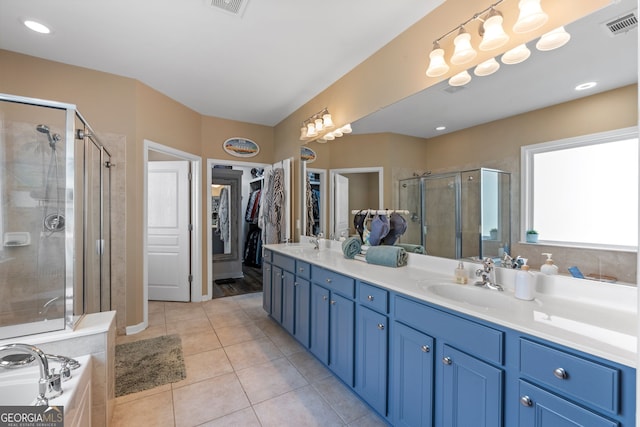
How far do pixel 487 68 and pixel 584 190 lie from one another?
2.75 feet

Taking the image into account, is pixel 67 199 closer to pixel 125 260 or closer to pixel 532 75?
pixel 125 260

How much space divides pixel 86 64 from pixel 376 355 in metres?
3.69

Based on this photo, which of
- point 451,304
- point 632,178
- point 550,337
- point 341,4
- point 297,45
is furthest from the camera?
point 297,45

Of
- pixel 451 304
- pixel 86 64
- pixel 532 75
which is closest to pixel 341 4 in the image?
pixel 532 75

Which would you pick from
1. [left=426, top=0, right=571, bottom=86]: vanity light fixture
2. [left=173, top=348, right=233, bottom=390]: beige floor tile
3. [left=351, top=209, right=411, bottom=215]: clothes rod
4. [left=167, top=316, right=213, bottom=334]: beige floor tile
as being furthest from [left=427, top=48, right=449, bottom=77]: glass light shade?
[left=167, top=316, right=213, bottom=334]: beige floor tile

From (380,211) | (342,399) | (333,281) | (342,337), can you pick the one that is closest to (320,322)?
(342,337)

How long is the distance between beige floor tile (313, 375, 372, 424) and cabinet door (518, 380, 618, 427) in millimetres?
1036

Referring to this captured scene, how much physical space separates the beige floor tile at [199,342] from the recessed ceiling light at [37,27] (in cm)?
295

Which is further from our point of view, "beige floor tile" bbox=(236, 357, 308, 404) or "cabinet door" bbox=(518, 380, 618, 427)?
"beige floor tile" bbox=(236, 357, 308, 404)

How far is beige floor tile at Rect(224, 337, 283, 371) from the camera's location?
7.66 feet

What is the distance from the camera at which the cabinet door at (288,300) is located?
8.63 feet

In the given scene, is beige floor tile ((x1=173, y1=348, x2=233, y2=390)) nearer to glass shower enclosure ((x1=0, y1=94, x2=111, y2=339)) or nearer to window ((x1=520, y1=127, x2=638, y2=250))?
glass shower enclosure ((x1=0, y1=94, x2=111, y2=339))

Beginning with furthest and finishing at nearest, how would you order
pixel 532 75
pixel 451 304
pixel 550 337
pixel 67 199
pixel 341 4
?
pixel 341 4 < pixel 67 199 < pixel 532 75 < pixel 451 304 < pixel 550 337

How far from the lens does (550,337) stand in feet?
2.95
